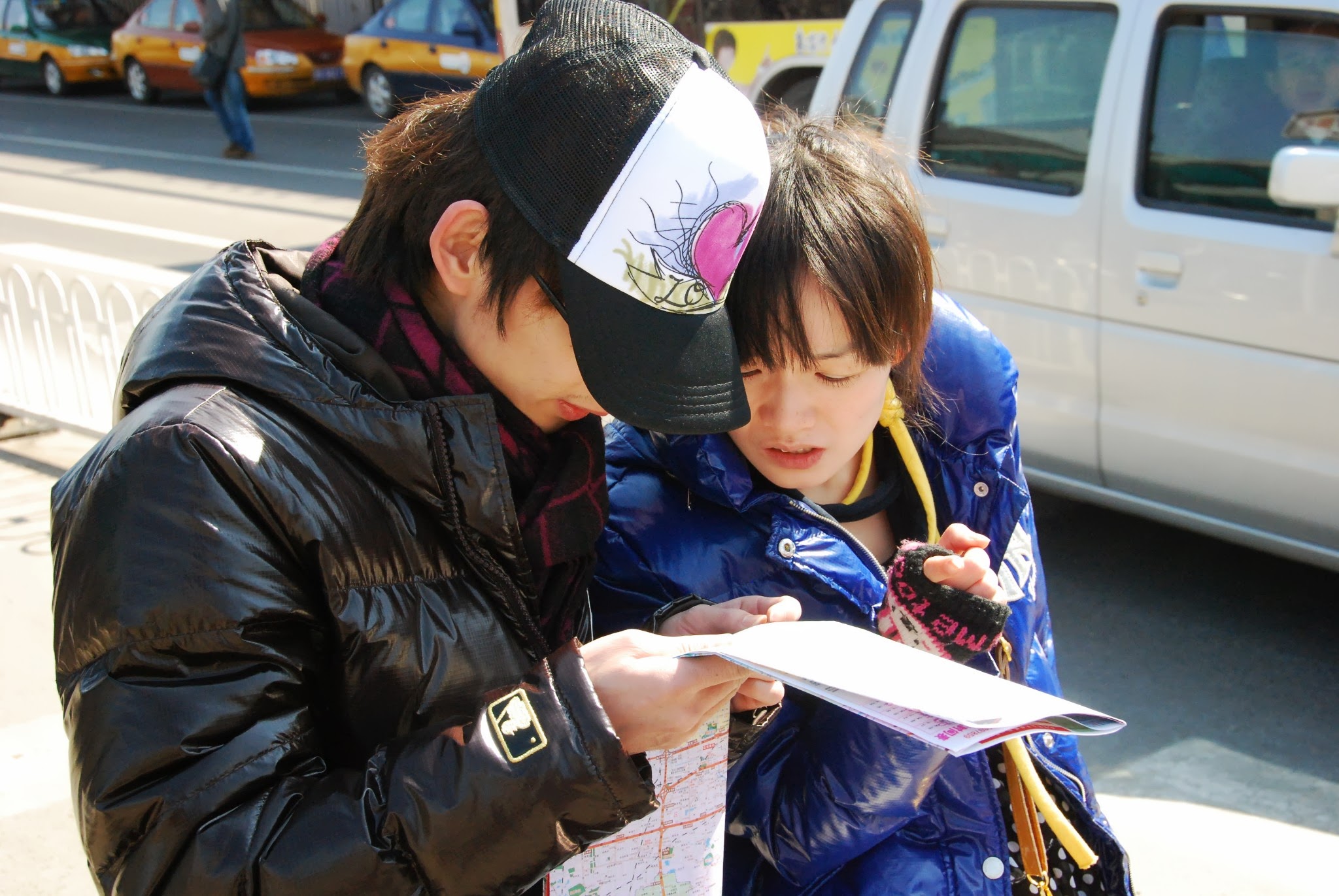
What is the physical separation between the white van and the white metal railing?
3.16 meters

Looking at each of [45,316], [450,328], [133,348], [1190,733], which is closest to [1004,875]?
[450,328]

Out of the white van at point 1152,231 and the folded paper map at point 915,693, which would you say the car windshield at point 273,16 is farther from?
the folded paper map at point 915,693

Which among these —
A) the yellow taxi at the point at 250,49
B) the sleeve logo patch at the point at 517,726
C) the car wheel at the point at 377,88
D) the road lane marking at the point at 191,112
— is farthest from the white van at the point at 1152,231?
the yellow taxi at the point at 250,49

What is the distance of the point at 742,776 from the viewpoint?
1.53 meters

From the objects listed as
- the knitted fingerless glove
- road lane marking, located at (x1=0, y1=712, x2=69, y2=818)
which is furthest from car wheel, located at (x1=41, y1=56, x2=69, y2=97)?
the knitted fingerless glove

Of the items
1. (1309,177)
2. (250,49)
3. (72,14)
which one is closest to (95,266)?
(1309,177)

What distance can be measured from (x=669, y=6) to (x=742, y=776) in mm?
8754

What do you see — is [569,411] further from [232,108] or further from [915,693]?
[232,108]

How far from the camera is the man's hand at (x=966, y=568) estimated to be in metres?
1.42

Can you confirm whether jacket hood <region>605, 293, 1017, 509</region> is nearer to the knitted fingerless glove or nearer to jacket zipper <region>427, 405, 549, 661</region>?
the knitted fingerless glove

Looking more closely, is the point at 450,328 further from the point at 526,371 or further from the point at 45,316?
the point at 45,316

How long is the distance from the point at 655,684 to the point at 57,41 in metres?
23.1

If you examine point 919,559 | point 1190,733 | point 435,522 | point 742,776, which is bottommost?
point 1190,733

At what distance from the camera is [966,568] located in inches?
56.1
